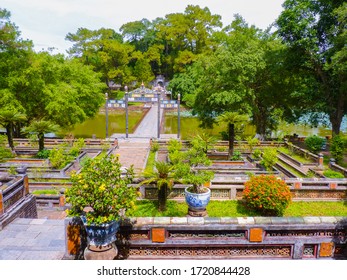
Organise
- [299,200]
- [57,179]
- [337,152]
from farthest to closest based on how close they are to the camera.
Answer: [337,152]
[57,179]
[299,200]

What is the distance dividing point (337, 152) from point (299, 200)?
825cm

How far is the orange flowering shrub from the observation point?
367 inches

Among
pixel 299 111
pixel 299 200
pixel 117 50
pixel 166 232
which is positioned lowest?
pixel 299 200

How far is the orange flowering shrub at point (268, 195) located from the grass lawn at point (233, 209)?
64 cm

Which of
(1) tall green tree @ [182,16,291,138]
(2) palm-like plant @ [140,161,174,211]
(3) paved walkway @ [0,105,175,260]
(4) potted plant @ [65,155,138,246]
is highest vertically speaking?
(1) tall green tree @ [182,16,291,138]

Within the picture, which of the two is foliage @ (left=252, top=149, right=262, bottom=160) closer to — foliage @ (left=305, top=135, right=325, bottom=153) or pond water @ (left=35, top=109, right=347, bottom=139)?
foliage @ (left=305, top=135, right=325, bottom=153)

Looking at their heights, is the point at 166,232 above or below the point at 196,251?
above

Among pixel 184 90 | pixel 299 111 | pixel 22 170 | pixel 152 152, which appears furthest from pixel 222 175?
pixel 184 90

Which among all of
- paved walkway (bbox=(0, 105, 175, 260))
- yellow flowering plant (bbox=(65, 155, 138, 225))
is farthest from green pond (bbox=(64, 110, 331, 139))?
yellow flowering plant (bbox=(65, 155, 138, 225))

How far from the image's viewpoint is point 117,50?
5162 cm

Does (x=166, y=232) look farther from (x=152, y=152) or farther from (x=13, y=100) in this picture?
(x=13, y=100)

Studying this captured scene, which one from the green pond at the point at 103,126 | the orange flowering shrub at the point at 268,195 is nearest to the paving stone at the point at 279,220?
the orange flowering shrub at the point at 268,195

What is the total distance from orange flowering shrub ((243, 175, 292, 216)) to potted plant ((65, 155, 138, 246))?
535cm

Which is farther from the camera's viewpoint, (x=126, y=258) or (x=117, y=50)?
(x=117, y=50)
